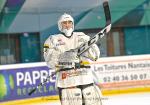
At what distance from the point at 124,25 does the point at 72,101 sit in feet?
16.0

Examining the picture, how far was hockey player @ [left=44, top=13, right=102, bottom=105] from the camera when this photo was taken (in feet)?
12.0

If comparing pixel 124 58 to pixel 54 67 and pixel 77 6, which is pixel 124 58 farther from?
pixel 54 67

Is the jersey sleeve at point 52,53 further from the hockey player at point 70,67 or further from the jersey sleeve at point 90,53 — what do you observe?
the jersey sleeve at point 90,53

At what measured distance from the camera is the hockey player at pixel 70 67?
3.66 meters

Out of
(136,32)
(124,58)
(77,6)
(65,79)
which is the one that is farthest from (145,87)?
(65,79)

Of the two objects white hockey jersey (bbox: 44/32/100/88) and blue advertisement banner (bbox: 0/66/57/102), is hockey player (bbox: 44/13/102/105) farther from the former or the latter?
blue advertisement banner (bbox: 0/66/57/102)

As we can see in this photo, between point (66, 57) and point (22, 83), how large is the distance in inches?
139

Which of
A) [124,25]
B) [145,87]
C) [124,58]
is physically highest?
[124,25]

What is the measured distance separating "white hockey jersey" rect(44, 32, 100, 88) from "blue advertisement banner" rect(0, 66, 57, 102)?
324 cm

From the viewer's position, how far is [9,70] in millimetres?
7094

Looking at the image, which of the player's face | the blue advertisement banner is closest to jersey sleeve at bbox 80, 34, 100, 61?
the player's face

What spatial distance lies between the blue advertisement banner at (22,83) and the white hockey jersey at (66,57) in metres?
3.24

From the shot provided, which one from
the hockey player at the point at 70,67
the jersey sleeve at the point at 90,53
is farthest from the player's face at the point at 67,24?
the jersey sleeve at the point at 90,53

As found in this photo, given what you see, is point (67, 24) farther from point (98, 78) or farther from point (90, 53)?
point (98, 78)
